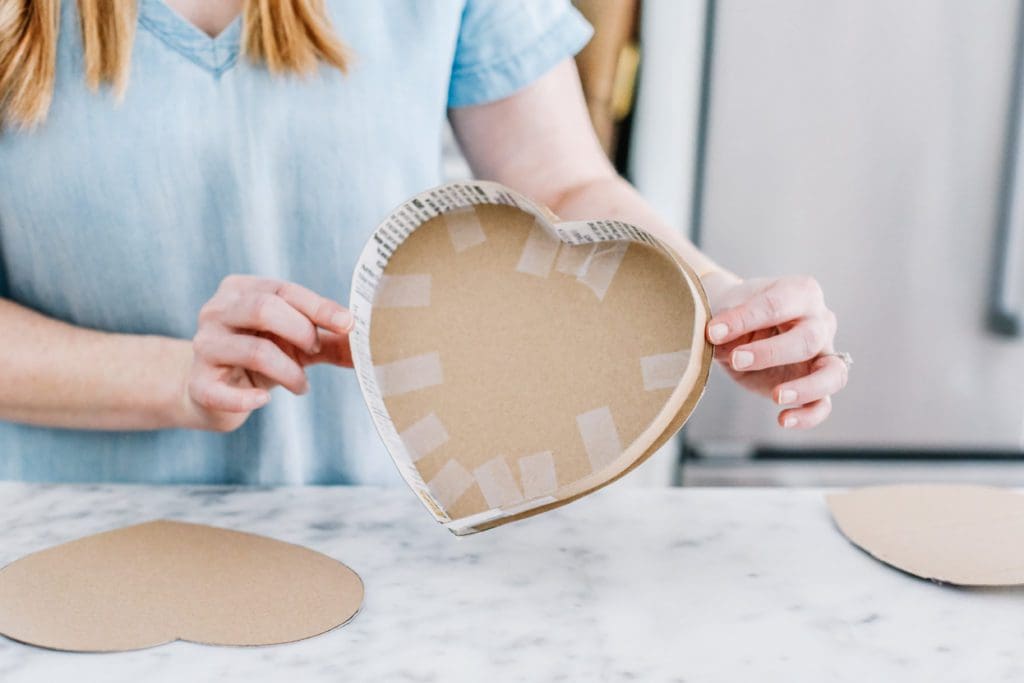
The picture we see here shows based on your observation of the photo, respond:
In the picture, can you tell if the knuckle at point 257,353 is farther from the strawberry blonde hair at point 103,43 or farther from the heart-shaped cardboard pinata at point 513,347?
the strawberry blonde hair at point 103,43

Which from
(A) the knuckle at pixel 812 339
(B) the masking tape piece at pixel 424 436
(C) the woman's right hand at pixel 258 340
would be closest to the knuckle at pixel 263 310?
(C) the woman's right hand at pixel 258 340

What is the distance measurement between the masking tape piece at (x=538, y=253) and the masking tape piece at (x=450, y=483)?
13cm

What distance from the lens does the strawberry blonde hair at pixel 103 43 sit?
746mm

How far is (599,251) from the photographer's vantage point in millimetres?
553

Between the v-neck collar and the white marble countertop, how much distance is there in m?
0.35

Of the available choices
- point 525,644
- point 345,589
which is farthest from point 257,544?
point 525,644

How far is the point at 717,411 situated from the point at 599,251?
3.35ft

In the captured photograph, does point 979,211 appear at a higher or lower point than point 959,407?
higher

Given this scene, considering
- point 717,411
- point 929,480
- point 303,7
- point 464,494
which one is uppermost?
point 303,7

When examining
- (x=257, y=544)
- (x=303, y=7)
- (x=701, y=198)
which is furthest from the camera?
(x=701, y=198)

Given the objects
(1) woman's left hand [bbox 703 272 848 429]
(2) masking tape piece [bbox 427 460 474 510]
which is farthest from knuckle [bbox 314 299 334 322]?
(1) woman's left hand [bbox 703 272 848 429]

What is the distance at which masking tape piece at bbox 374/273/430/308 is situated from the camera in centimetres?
59

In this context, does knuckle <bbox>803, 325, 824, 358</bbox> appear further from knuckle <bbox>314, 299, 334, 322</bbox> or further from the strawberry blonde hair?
the strawberry blonde hair

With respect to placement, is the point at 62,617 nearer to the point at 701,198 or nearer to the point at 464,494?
the point at 464,494
